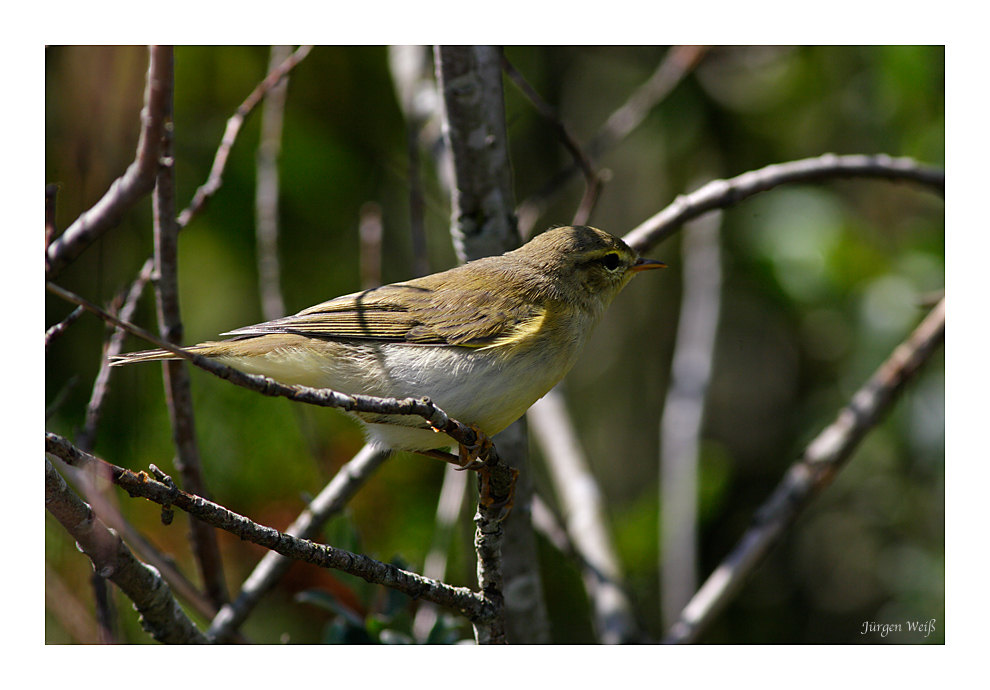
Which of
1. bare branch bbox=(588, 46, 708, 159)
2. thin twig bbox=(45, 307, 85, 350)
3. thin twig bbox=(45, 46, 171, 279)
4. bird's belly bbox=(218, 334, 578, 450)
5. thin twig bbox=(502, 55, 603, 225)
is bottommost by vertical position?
bird's belly bbox=(218, 334, 578, 450)

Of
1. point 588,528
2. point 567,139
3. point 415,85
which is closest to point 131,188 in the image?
point 567,139

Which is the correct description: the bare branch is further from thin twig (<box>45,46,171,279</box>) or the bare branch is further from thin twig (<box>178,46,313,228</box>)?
thin twig (<box>45,46,171,279</box>)

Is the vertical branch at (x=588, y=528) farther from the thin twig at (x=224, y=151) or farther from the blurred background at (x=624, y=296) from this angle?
the thin twig at (x=224, y=151)

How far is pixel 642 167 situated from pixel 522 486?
272 cm

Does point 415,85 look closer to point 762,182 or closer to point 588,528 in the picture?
point 762,182

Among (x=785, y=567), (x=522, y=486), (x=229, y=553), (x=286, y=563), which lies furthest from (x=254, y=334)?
(x=785, y=567)

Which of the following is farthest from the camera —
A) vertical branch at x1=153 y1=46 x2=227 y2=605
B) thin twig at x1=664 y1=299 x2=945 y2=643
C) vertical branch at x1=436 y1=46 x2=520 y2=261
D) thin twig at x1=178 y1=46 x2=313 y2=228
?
thin twig at x1=664 y1=299 x2=945 y2=643

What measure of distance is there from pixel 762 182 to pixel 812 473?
1.01 m

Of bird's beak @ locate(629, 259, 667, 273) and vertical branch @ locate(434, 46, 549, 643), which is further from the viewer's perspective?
bird's beak @ locate(629, 259, 667, 273)

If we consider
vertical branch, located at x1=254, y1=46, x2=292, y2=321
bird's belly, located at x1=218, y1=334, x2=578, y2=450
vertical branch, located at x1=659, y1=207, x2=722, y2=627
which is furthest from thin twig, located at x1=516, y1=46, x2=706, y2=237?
bird's belly, located at x1=218, y1=334, x2=578, y2=450

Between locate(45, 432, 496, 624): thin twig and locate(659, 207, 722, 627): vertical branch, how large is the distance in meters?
1.52

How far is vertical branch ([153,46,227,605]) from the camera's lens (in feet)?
6.16

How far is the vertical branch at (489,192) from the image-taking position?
2229 mm

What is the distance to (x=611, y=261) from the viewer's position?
238cm
